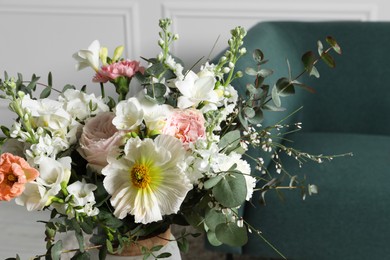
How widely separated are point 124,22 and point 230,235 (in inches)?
96.6

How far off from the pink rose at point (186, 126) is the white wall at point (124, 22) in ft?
7.25

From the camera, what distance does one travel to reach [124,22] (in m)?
3.35

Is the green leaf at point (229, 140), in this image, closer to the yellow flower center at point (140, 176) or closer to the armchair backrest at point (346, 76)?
the yellow flower center at point (140, 176)

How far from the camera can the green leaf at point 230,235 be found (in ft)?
3.35

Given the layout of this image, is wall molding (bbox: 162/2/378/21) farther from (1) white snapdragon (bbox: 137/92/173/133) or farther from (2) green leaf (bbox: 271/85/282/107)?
(1) white snapdragon (bbox: 137/92/173/133)

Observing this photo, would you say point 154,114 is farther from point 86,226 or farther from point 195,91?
point 86,226

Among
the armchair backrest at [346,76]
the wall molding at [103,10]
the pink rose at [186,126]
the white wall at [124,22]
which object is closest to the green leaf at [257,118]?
the pink rose at [186,126]

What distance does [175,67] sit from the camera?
1079 millimetres

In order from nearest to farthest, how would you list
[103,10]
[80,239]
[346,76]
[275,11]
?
[80,239] < [346,76] < [275,11] < [103,10]

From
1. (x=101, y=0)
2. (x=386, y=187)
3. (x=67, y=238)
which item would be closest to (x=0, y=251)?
(x=67, y=238)

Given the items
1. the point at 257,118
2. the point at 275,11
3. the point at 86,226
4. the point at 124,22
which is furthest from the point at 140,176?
the point at 124,22

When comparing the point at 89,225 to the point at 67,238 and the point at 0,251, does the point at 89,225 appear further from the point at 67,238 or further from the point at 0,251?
the point at 0,251

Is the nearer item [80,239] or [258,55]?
[80,239]

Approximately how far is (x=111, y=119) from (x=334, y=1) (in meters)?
2.28
